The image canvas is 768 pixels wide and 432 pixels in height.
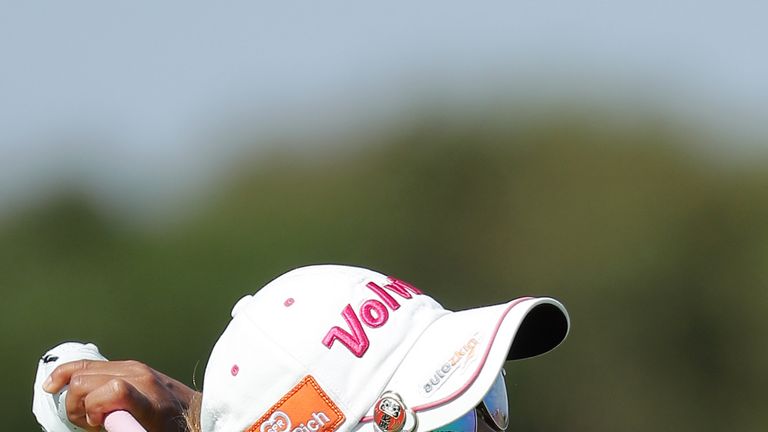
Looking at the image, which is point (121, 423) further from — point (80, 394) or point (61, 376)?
point (61, 376)

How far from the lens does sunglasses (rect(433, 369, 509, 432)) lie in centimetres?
421

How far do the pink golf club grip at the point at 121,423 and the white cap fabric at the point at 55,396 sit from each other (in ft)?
1.14

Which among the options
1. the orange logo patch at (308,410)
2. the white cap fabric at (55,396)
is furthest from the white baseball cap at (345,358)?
the white cap fabric at (55,396)

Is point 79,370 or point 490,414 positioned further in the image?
point 79,370

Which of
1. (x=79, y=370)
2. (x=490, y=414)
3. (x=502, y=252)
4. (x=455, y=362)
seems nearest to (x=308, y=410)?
(x=455, y=362)

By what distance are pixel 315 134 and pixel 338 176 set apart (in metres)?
4.42

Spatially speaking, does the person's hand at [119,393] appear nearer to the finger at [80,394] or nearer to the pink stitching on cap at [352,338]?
the finger at [80,394]

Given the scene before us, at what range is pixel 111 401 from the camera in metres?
4.50

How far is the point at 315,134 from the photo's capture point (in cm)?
4081

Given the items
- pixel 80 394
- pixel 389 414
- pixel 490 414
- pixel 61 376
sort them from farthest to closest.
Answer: pixel 61 376
pixel 80 394
pixel 490 414
pixel 389 414

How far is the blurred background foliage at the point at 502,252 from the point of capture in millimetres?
26375

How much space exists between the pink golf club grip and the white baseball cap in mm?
250

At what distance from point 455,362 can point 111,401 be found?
92 centimetres

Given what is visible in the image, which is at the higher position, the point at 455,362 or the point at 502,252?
the point at 455,362
